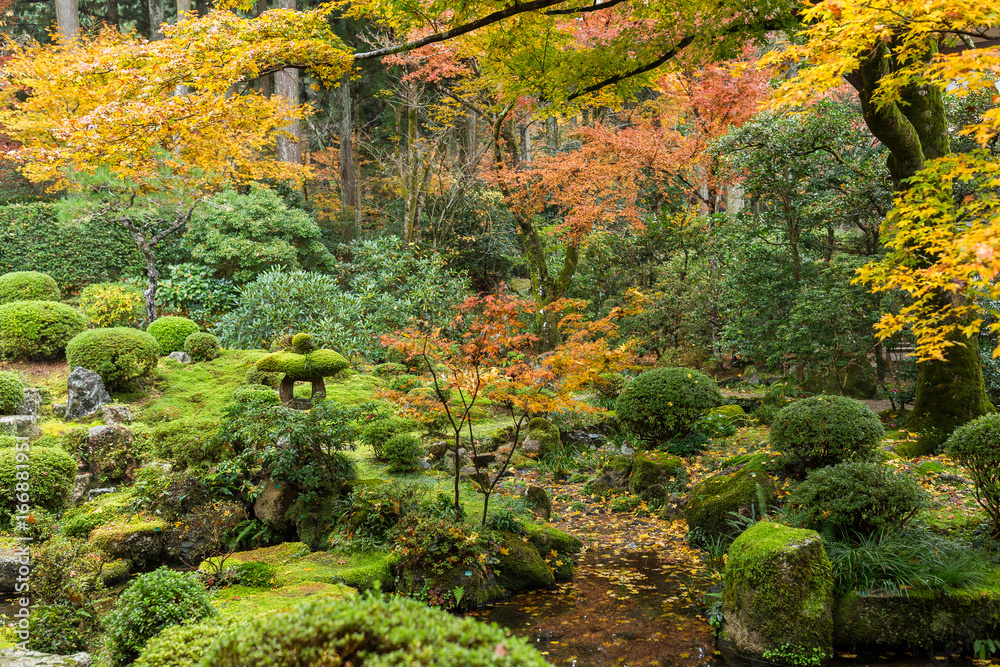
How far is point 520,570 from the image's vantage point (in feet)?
17.9

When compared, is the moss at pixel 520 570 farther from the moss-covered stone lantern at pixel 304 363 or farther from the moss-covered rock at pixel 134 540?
the moss-covered stone lantern at pixel 304 363

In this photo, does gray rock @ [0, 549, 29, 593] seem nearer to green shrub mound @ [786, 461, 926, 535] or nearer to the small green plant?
the small green plant

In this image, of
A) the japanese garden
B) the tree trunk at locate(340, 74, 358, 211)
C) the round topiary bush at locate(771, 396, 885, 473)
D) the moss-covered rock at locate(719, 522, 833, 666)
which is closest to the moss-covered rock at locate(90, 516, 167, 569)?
the japanese garden

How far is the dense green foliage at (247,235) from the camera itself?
14.0 meters

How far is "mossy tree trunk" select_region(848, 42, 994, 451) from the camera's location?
277 inches

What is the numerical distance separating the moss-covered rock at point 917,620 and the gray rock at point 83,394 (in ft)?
29.0

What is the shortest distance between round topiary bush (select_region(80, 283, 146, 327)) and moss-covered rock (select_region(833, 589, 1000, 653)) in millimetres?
12382

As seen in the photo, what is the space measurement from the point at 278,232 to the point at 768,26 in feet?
38.7

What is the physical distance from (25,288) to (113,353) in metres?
3.86

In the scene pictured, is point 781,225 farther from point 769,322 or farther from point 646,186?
point 646,186

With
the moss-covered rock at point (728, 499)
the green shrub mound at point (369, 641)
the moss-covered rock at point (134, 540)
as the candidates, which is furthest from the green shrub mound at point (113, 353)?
the green shrub mound at point (369, 641)

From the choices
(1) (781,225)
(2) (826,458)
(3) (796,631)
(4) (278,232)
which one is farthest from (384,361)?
(3) (796,631)

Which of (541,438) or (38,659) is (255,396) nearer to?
(38,659)

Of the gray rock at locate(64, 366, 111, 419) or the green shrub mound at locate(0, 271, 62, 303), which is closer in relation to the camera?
the gray rock at locate(64, 366, 111, 419)
